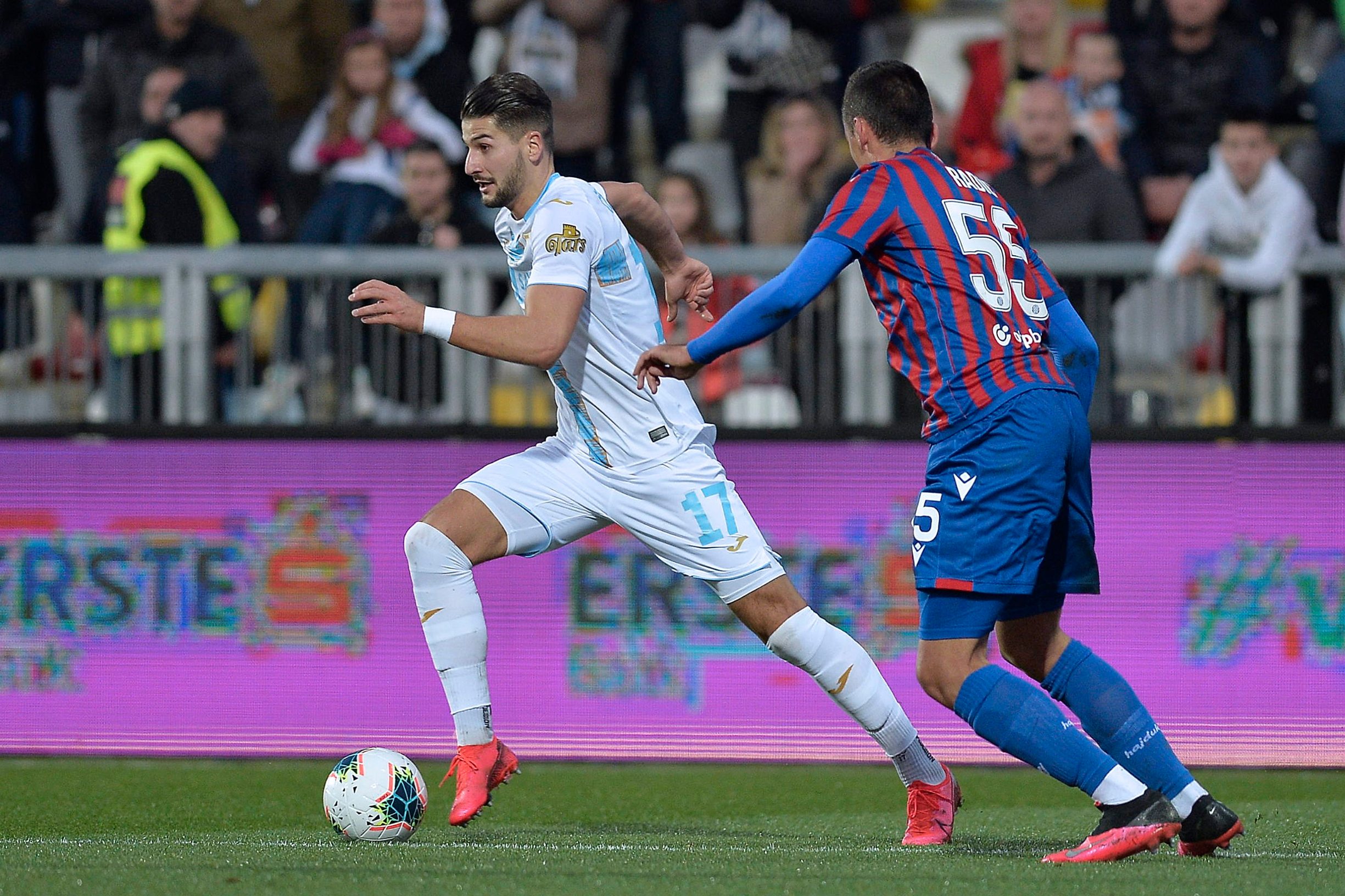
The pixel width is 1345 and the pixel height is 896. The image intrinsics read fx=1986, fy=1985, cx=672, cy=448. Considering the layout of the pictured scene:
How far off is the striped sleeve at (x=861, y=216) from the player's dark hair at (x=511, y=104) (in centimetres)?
121

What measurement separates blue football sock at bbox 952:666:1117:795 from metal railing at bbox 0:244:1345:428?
137 inches

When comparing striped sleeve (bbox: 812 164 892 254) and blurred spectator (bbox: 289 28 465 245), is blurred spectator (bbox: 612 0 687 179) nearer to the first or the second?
blurred spectator (bbox: 289 28 465 245)

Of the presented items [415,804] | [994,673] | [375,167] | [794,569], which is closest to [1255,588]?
[794,569]

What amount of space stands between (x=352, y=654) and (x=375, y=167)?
291 cm

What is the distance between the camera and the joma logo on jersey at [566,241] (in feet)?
19.4

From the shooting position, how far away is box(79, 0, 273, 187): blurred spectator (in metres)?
10.8

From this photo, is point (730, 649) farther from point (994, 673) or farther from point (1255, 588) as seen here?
point (994, 673)

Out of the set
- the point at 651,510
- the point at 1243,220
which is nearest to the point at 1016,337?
the point at 651,510

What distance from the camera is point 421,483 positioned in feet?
28.5

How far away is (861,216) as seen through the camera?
529 centimetres

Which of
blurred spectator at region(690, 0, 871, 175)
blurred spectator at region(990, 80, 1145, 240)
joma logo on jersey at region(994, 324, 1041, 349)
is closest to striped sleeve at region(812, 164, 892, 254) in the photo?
joma logo on jersey at region(994, 324, 1041, 349)

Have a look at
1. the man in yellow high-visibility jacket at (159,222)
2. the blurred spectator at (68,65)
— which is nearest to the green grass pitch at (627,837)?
the man in yellow high-visibility jacket at (159,222)

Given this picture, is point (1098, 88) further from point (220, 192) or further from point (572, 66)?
point (220, 192)

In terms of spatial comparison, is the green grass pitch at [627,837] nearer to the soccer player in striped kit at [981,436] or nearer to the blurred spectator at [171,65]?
the soccer player in striped kit at [981,436]
